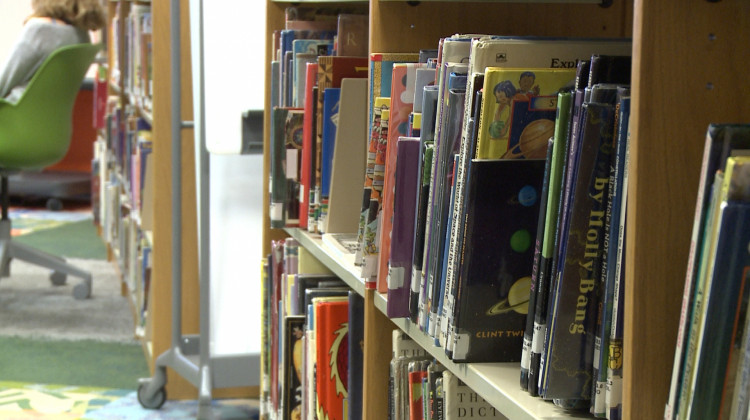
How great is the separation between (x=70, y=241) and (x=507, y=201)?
4183 millimetres

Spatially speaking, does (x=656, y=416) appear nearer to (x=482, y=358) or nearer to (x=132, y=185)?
(x=482, y=358)

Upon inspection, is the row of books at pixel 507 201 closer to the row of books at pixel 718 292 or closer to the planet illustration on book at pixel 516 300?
the planet illustration on book at pixel 516 300

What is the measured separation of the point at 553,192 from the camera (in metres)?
0.72

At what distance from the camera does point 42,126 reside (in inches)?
140

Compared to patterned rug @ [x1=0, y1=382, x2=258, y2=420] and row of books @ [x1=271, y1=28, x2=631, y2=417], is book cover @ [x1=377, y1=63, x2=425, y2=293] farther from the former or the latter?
patterned rug @ [x1=0, y1=382, x2=258, y2=420]

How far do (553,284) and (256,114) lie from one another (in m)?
1.42

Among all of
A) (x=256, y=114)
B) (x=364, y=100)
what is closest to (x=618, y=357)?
(x=364, y=100)

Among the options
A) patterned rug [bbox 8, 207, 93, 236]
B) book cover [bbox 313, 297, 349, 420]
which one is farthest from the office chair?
book cover [bbox 313, 297, 349, 420]

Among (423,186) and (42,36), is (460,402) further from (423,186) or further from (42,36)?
(42,36)

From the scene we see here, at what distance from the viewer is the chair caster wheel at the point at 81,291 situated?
12.0 ft

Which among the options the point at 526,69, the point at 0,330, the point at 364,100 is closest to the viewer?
the point at 526,69

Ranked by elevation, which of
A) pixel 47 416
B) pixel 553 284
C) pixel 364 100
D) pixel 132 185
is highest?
pixel 364 100

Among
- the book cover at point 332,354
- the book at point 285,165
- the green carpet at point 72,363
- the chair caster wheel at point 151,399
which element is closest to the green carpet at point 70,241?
the green carpet at point 72,363

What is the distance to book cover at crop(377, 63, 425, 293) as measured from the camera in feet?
3.39
